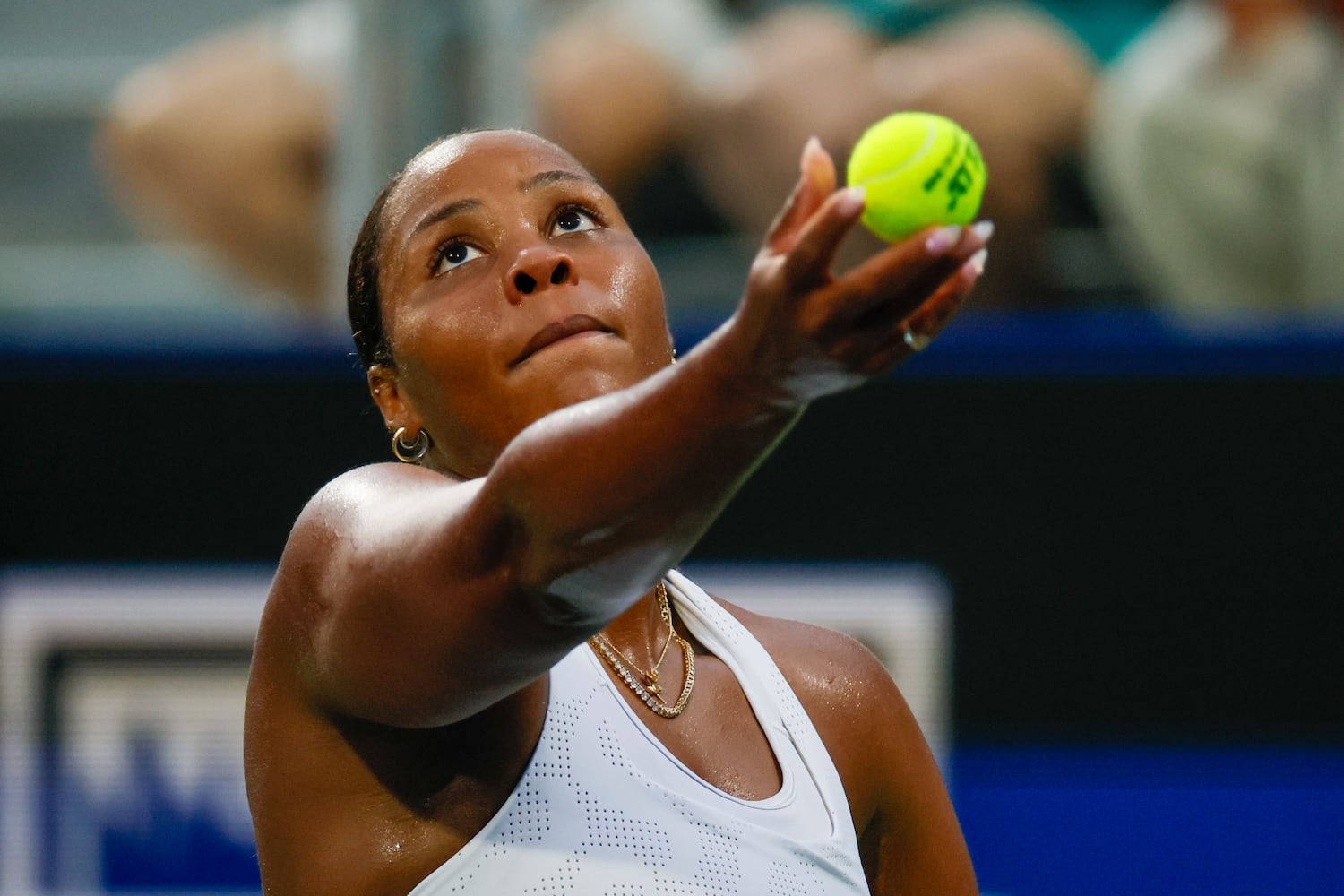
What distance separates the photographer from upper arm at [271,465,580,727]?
113 centimetres

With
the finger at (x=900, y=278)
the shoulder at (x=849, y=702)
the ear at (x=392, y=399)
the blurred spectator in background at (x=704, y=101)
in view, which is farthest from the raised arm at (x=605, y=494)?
the blurred spectator in background at (x=704, y=101)

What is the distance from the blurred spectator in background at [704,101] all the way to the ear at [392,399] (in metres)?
2.13

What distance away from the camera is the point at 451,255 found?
4.74 feet

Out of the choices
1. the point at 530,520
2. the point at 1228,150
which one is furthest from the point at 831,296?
the point at 1228,150

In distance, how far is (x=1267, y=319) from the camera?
3.56 metres

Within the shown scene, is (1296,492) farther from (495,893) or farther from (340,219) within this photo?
(495,893)

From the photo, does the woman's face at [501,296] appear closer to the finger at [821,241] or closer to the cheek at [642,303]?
the cheek at [642,303]

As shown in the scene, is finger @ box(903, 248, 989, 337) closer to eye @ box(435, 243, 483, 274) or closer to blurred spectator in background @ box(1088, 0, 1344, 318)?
eye @ box(435, 243, 483, 274)

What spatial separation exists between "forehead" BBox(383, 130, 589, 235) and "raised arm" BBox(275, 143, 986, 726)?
0.32 meters

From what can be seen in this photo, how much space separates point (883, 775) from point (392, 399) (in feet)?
1.91

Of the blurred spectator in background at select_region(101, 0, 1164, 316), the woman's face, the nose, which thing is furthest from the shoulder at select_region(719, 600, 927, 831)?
the blurred spectator in background at select_region(101, 0, 1164, 316)

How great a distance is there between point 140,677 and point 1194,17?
259 cm

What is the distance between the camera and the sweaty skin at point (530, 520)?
3.39 feet

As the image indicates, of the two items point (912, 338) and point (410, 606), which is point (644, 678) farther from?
point (912, 338)
